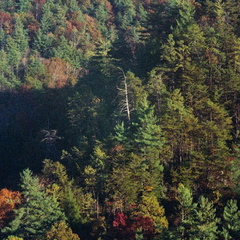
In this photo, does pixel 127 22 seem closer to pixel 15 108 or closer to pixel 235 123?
pixel 15 108

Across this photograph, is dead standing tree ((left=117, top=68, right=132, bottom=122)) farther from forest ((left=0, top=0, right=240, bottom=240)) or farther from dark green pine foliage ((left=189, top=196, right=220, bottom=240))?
dark green pine foliage ((left=189, top=196, right=220, bottom=240))

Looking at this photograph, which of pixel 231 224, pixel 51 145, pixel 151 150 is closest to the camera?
pixel 231 224

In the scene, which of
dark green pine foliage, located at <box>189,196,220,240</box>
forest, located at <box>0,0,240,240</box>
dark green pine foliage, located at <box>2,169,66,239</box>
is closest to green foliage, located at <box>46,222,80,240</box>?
forest, located at <box>0,0,240,240</box>

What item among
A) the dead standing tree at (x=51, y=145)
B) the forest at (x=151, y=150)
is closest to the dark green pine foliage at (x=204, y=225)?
the forest at (x=151, y=150)

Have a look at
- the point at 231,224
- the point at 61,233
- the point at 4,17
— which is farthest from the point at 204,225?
the point at 4,17

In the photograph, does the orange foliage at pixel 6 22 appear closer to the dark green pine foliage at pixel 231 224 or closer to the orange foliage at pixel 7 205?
the orange foliage at pixel 7 205

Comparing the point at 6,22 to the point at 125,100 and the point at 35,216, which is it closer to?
the point at 125,100
